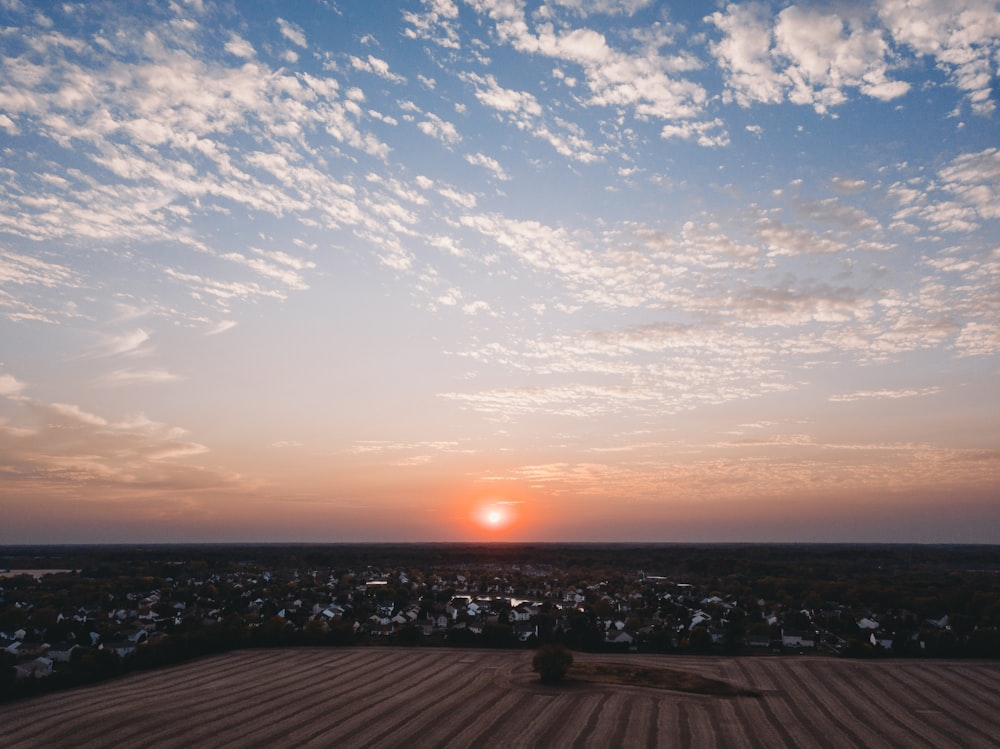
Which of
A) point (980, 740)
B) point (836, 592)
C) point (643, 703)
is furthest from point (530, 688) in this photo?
point (836, 592)

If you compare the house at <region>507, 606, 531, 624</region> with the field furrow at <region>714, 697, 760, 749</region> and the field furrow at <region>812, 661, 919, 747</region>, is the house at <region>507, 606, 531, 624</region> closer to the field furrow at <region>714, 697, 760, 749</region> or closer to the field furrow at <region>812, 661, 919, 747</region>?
the field furrow at <region>812, 661, 919, 747</region>

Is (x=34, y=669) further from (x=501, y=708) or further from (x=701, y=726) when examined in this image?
(x=701, y=726)

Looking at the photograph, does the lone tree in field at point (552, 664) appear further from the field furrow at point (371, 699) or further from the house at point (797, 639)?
the house at point (797, 639)

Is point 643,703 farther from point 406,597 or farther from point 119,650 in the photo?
point 406,597

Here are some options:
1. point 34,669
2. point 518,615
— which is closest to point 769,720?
point 518,615

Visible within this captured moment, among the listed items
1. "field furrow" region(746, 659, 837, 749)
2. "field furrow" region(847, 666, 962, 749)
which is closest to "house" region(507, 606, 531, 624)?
"field furrow" region(746, 659, 837, 749)

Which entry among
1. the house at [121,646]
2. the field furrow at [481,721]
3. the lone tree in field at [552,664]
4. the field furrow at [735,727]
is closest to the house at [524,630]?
the lone tree in field at [552,664]
